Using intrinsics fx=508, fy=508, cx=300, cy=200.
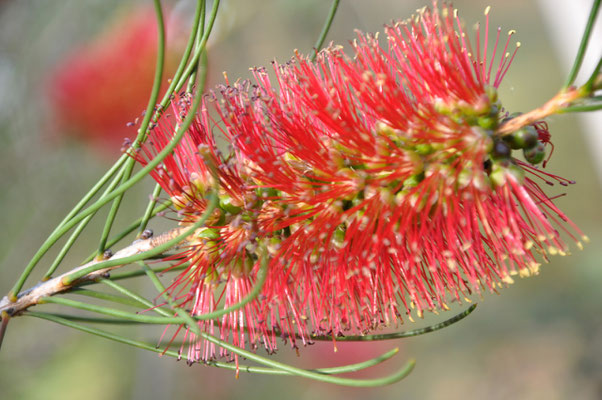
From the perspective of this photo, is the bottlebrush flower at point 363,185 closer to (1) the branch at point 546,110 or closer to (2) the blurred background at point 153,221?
(1) the branch at point 546,110

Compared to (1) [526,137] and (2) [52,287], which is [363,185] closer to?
(1) [526,137]

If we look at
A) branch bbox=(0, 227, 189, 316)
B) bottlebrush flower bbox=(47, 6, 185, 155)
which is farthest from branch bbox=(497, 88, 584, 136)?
bottlebrush flower bbox=(47, 6, 185, 155)

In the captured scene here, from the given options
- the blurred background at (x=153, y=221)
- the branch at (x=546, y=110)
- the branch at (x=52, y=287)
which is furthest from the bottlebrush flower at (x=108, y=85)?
the branch at (x=546, y=110)

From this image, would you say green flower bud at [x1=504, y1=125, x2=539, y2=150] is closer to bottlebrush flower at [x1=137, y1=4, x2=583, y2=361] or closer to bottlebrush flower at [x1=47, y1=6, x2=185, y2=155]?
bottlebrush flower at [x1=137, y1=4, x2=583, y2=361]

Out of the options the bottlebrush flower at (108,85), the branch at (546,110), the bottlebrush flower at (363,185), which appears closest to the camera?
the branch at (546,110)

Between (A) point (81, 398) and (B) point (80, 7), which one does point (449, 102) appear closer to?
(B) point (80, 7)

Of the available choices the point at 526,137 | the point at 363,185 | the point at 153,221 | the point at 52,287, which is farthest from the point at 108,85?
the point at 526,137

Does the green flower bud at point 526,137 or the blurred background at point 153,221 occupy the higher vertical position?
the blurred background at point 153,221
